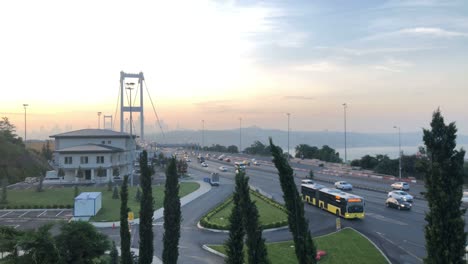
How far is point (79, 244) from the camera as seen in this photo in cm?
1602

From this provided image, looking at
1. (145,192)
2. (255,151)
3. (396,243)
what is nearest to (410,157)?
(396,243)

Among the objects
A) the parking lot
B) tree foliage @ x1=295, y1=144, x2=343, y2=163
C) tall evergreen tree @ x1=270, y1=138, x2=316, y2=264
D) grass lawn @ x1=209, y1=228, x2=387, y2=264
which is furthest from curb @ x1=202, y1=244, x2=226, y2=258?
tree foliage @ x1=295, y1=144, x2=343, y2=163

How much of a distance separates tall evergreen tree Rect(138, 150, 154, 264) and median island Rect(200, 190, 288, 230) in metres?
9.83

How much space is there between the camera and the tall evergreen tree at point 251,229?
12.3 m

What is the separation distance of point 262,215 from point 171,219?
18.3 metres

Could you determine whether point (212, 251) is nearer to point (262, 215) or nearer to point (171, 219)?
point (171, 219)

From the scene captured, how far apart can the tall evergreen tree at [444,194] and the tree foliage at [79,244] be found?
1300cm

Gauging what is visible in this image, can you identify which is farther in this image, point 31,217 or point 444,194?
point 31,217

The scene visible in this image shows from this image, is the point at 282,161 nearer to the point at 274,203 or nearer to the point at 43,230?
the point at 43,230

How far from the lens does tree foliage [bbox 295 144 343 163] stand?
325ft

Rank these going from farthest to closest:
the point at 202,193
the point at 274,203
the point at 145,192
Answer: the point at 202,193
the point at 274,203
the point at 145,192

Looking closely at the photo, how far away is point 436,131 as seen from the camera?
11.2m

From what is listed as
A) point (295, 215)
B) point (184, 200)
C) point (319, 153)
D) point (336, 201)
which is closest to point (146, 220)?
point (295, 215)

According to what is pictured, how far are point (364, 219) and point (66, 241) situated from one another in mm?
26191
